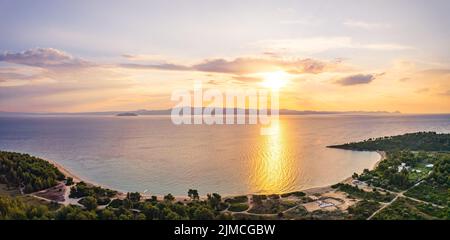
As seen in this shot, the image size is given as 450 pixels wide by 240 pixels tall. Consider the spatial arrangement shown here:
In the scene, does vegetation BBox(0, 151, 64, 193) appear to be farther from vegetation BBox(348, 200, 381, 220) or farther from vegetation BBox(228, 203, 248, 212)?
vegetation BBox(348, 200, 381, 220)

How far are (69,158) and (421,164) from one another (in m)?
19.2

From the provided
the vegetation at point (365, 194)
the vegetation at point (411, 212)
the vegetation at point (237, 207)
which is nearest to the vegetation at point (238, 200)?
the vegetation at point (237, 207)

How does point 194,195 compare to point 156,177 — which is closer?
point 194,195

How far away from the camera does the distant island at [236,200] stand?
7414mm

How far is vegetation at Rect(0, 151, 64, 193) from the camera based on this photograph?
440 inches

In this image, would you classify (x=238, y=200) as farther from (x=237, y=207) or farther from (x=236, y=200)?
(x=237, y=207)

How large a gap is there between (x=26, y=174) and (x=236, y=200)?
25.2ft

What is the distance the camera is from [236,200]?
9.76 metres

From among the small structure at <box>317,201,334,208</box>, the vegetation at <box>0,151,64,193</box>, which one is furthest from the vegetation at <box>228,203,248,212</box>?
the vegetation at <box>0,151,64,193</box>

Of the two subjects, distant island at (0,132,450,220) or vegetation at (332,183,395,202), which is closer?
distant island at (0,132,450,220)
